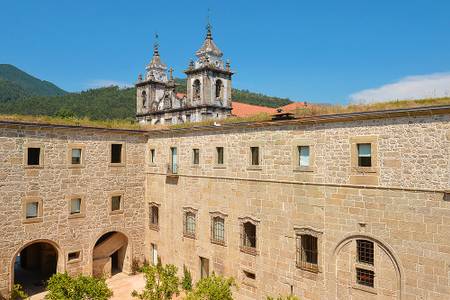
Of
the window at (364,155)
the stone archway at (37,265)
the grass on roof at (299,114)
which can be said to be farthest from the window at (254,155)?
the stone archway at (37,265)

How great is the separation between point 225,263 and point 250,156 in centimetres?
569

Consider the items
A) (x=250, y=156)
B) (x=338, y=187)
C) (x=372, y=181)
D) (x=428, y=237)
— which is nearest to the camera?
(x=428, y=237)

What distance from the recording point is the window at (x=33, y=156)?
66.0 feet

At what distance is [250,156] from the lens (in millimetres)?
18359

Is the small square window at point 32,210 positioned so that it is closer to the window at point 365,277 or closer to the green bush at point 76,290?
the green bush at point 76,290

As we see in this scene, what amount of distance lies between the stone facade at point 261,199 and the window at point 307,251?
131 millimetres

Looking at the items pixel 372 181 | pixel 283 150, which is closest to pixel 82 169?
pixel 283 150

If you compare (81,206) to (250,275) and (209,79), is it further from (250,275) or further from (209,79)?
(209,79)

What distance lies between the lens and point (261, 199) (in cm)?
1777

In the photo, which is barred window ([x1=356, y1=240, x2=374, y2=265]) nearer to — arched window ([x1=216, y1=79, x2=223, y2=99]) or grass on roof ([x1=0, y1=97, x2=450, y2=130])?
grass on roof ([x1=0, y1=97, x2=450, y2=130])

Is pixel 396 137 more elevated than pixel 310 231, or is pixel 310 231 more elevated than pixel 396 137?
pixel 396 137

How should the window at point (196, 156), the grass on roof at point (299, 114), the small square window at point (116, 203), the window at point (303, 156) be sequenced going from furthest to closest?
the small square window at point (116, 203)
the window at point (196, 156)
the window at point (303, 156)
the grass on roof at point (299, 114)

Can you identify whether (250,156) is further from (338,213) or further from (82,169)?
(82,169)

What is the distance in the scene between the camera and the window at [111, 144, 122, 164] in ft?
76.6
